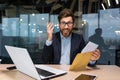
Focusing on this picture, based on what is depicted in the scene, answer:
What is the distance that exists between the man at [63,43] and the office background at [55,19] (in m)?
2.11

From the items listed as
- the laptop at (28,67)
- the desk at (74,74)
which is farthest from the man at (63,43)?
the laptop at (28,67)

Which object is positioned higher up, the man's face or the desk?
Answer: the man's face

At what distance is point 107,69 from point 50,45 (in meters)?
0.61

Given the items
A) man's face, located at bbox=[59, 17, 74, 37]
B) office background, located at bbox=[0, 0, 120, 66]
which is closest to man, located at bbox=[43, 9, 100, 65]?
man's face, located at bbox=[59, 17, 74, 37]

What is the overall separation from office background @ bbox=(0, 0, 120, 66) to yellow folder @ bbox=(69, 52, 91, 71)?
268 centimetres

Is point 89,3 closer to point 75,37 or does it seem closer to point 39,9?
point 39,9

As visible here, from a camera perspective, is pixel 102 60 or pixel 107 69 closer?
pixel 107 69

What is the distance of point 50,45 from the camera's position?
2.62 meters

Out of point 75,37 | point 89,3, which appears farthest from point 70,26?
point 89,3

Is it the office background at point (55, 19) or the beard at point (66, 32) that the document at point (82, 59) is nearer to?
the beard at point (66, 32)

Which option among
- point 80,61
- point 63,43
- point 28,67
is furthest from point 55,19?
point 28,67

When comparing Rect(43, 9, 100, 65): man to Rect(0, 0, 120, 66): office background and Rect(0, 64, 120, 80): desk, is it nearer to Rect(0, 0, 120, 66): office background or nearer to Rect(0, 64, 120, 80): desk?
Rect(0, 64, 120, 80): desk

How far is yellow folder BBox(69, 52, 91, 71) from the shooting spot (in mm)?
2016

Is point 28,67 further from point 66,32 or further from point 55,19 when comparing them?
point 55,19
